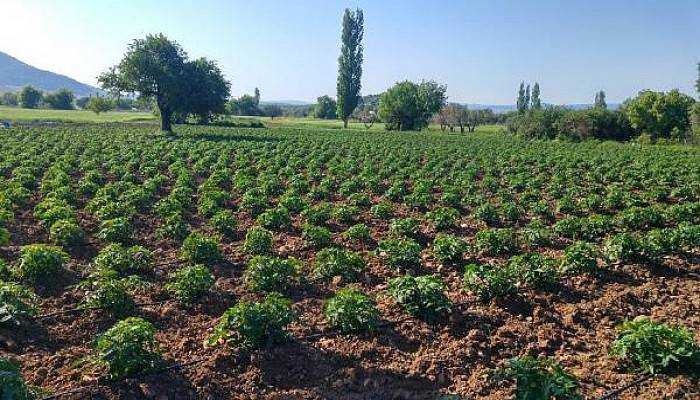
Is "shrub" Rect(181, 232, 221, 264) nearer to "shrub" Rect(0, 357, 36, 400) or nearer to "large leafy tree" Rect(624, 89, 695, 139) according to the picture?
"shrub" Rect(0, 357, 36, 400)

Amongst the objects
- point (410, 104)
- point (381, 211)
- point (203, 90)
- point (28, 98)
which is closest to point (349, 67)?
point (410, 104)

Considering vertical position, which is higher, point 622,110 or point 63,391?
point 622,110

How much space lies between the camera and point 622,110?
69.4 metres

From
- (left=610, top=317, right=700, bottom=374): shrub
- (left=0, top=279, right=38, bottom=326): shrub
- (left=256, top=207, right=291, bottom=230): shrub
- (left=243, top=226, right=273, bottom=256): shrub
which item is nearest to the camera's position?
(left=610, top=317, right=700, bottom=374): shrub

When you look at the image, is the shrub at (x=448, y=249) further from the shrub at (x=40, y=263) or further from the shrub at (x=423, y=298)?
the shrub at (x=40, y=263)

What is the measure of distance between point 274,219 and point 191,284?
5747 mm

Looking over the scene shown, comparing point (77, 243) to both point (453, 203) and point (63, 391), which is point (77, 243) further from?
point (453, 203)

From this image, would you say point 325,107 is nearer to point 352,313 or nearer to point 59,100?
point 59,100

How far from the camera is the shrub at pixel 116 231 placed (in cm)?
1302

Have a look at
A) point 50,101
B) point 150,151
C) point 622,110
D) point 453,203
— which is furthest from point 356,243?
point 50,101

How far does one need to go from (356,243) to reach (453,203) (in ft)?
20.1

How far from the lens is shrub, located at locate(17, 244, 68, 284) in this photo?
9.84 m

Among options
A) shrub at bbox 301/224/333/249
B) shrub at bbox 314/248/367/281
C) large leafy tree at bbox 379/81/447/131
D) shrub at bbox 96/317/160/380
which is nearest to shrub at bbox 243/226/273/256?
shrub at bbox 301/224/333/249

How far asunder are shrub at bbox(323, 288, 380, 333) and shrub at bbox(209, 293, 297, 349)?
754mm
